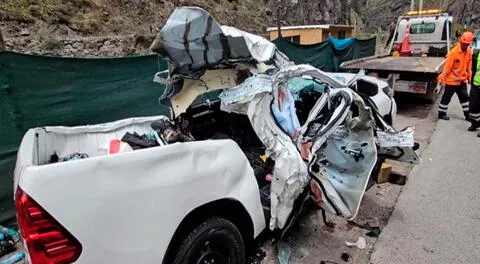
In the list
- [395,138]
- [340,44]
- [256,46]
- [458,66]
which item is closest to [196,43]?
[256,46]

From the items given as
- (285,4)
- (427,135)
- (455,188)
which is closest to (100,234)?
(455,188)

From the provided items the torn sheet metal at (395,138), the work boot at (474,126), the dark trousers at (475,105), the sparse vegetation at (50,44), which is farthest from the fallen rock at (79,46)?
the work boot at (474,126)

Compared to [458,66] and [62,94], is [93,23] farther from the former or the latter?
[458,66]

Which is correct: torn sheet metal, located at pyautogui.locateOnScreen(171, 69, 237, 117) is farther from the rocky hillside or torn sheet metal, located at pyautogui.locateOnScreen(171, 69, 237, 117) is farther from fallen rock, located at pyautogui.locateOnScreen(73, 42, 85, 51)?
fallen rock, located at pyautogui.locateOnScreen(73, 42, 85, 51)

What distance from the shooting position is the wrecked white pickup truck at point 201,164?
1.62 m

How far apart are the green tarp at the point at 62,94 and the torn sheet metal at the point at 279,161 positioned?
2592 millimetres

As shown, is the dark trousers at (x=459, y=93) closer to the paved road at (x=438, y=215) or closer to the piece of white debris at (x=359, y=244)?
the paved road at (x=438, y=215)

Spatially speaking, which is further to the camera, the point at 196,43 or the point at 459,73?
the point at 459,73

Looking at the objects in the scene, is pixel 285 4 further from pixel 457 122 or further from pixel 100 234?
pixel 100 234

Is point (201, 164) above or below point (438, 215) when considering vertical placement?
above

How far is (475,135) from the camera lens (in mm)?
6484

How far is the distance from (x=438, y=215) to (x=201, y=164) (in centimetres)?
303

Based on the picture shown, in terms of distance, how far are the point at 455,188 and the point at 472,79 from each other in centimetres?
387

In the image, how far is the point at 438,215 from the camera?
12.1 feet
